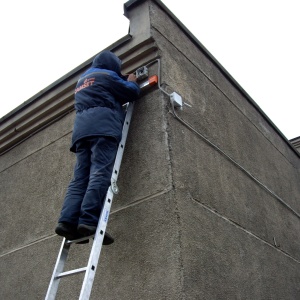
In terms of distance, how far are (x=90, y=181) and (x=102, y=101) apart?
2.59 feet

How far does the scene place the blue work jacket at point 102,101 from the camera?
3154 mm

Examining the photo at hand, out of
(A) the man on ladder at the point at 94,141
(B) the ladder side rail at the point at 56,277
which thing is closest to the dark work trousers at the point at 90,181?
(A) the man on ladder at the point at 94,141

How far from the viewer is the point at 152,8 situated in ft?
14.1

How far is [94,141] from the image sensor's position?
313 centimetres

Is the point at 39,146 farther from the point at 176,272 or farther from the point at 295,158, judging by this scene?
the point at 295,158

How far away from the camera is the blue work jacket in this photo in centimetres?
315

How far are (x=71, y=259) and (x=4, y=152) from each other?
8.68 feet

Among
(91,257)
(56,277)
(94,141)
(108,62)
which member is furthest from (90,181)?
(108,62)

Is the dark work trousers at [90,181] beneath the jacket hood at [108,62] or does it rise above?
beneath

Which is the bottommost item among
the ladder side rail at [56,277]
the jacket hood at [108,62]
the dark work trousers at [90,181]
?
the ladder side rail at [56,277]

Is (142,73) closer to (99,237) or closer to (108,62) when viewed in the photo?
(108,62)

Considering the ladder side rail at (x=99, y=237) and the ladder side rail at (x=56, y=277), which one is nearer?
the ladder side rail at (x=99, y=237)

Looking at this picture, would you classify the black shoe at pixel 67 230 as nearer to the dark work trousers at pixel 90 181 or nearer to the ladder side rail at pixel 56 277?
the dark work trousers at pixel 90 181

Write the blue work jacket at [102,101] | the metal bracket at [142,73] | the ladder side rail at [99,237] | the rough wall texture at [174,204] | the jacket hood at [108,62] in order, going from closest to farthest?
the ladder side rail at [99,237], the rough wall texture at [174,204], the blue work jacket at [102,101], the jacket hood at [108,62], the metal bracket at [142,73]
